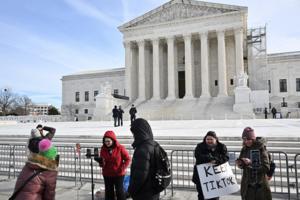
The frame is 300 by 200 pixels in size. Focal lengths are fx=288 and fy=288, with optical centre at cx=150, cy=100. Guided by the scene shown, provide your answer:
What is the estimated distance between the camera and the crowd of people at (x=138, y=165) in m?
3.67

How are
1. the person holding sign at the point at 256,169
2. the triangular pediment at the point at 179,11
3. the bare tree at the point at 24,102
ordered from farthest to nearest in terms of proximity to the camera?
the bare tree at the point at 24,102
the triangular pediment at the point at 179,11
the person holding sign at the point at 256,169

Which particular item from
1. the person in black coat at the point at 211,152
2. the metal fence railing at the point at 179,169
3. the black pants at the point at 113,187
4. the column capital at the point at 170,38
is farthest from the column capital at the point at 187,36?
the person in black coat at the point at 211,152

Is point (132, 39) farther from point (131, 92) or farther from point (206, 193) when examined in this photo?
point (206, 193)

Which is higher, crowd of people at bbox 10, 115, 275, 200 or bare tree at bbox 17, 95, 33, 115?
bare tree at bbox 17, 95, 33, 115

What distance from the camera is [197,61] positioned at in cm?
4828

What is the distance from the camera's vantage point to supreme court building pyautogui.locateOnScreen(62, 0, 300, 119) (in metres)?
42.2

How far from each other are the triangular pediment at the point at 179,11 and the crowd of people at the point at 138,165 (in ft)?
135

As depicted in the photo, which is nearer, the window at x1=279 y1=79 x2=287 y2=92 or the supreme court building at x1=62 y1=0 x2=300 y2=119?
the supreme court building at x1=62 y1=0 x2=300 y2=119

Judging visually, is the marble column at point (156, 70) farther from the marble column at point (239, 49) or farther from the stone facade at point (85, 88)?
the stone facade at point (85, 88)

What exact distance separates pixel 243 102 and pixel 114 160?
31.0 m

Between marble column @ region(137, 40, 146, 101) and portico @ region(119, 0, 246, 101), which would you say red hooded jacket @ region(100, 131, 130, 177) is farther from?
marble column @ region(137, 40, 146, 101)

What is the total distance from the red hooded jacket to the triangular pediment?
41201mm

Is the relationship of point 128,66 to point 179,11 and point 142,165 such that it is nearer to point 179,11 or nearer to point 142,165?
point 179,11

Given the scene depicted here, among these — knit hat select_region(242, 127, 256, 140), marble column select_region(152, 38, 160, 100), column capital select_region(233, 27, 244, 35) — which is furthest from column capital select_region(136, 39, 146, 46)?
knit hat select_region(242, 127, 256, 140)
